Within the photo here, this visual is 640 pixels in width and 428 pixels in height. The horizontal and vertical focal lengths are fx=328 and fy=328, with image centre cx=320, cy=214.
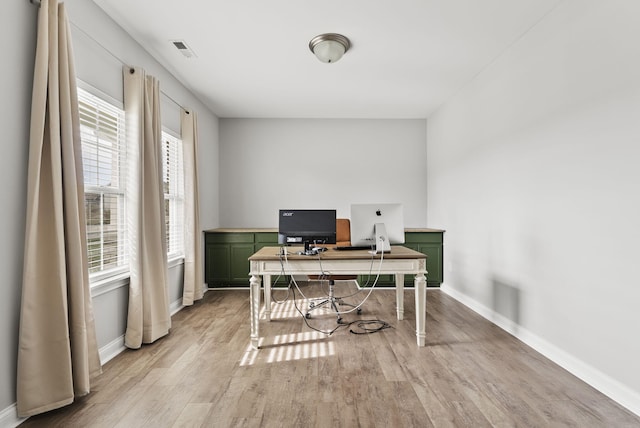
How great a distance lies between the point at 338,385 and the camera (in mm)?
2213

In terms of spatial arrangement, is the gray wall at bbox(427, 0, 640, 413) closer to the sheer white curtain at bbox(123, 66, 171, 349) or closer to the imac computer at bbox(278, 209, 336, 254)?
the imac computer at bbox(278, 209, 336, 254)

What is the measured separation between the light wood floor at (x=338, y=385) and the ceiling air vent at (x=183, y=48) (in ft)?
9.05

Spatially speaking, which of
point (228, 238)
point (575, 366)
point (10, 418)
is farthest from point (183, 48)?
point (575, 366)

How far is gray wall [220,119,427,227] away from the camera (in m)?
5.56

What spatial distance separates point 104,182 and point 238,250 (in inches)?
97.0

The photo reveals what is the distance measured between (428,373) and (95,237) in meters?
2.76

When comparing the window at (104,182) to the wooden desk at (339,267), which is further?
the wooden desk at (339,267)

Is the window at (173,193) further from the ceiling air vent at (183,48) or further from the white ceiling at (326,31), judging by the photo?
the ceiling air vent at (183,48)

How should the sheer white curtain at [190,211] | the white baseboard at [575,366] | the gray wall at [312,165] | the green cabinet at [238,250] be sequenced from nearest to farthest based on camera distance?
1. the white baseboard at [575,366]
2. the sheer white curtain at [190,211]
3. the green cabinet at [238,250]
4. the gray wall at [312,165]

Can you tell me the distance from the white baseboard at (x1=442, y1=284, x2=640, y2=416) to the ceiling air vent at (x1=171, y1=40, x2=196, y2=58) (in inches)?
160

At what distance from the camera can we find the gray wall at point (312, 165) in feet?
18.2

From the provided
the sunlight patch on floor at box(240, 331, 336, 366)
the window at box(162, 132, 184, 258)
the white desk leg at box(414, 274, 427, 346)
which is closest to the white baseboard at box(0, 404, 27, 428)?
the sunlight patch on floor at box(240, 331, 336, 366)

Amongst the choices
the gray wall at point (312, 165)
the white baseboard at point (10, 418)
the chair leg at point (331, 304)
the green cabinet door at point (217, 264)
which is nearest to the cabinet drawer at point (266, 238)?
the green cabinet door at point (217, 264)

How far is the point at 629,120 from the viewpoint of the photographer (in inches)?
78.4
